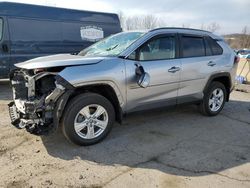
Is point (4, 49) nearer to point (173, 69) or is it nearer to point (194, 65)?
point (173, 69)

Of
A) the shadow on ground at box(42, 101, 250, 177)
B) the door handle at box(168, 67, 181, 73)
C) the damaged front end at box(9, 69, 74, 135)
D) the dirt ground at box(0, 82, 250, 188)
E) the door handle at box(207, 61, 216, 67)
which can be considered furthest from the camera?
the door handle at box(207, 61, 216, 67)

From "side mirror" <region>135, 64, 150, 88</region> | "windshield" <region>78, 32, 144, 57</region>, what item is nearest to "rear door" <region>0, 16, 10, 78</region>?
"windshield" <region>78, 32, 144, 57</region>

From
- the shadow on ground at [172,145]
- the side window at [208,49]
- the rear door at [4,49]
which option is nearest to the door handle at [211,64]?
the side window at [208,49]

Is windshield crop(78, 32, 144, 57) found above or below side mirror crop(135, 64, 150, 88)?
above

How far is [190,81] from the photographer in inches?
221

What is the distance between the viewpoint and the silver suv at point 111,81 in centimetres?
421

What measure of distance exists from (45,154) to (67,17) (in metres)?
6.75

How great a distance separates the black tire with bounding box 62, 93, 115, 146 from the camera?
426cm

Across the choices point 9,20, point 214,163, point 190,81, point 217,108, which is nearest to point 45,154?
point 214,163

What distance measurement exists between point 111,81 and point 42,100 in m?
1.04

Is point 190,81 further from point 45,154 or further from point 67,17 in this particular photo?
point 67,17

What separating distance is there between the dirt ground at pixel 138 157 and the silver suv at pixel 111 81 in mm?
354

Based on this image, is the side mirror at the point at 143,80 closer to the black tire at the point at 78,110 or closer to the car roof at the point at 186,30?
the black tire at the point at 78,110

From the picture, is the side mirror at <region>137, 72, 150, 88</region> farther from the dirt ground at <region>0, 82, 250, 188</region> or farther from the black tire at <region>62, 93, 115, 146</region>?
the dirt ground at <region>0, 82, 250, 188</region>
